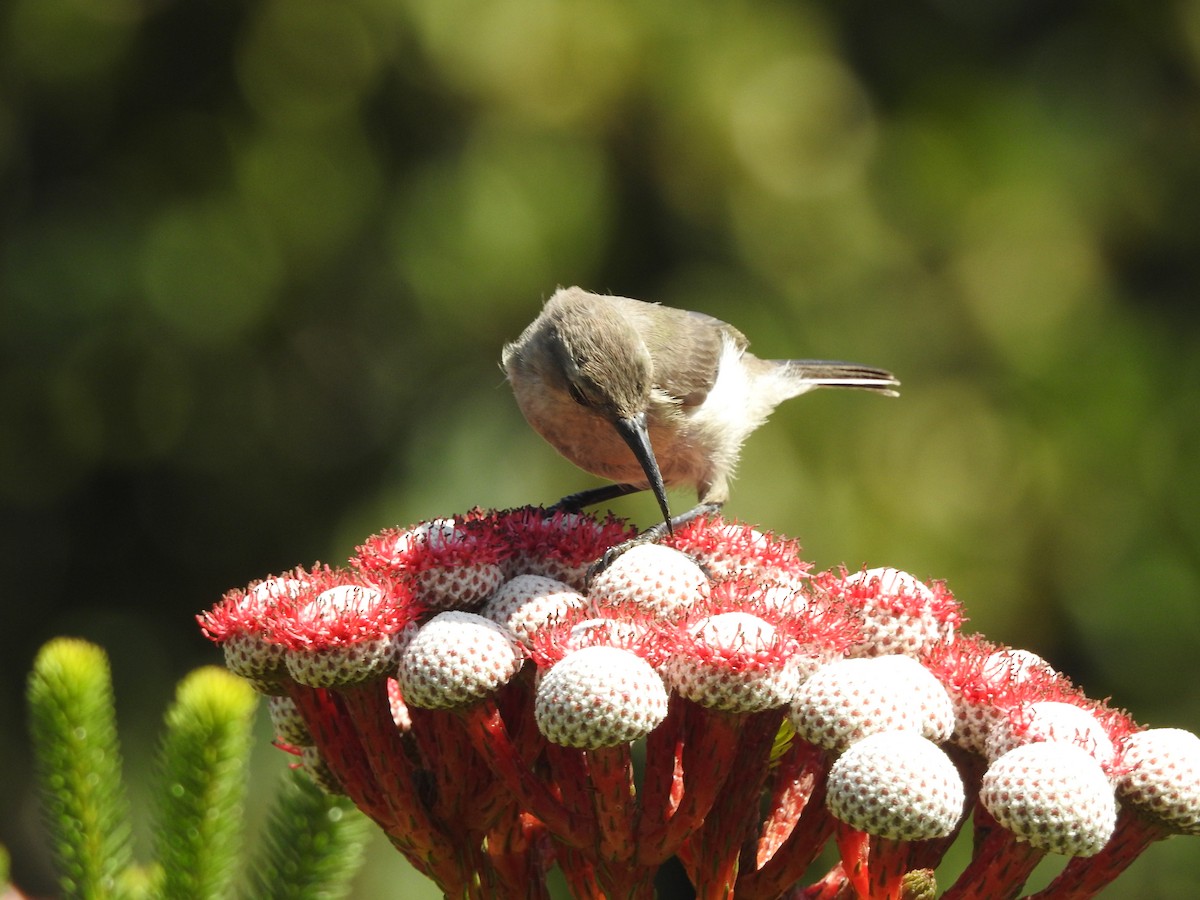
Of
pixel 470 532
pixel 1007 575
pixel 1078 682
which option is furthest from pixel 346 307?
pixel 470 532

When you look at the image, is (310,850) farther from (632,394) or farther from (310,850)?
(632,394)

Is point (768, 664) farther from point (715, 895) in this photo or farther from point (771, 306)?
point (771, 306)

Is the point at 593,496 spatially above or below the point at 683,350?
below

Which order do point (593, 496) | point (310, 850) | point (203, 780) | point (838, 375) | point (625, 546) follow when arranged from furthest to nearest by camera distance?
point (838, 375) < point (593, 496) < point (625, 546) < point (310, 850) < point (203, 780)

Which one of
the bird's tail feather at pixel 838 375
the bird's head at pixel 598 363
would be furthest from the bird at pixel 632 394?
the bird's tail feather at pixel 838 375

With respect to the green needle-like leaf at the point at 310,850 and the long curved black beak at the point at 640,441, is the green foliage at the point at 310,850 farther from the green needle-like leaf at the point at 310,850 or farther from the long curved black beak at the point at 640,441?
A: the long curved black beak at the point at 640,441

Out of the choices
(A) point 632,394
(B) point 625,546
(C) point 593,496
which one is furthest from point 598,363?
(B) point 625,546

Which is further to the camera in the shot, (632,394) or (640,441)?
(632,394)

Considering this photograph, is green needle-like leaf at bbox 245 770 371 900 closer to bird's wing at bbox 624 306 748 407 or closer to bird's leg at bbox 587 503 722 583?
bird's leg at bbox 587 503 722 583
